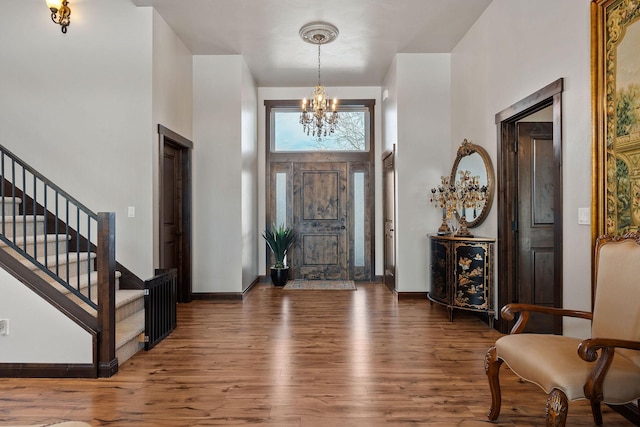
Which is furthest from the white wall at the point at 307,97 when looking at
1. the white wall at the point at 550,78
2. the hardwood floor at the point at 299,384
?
the hardwood floor at the point at 299,384

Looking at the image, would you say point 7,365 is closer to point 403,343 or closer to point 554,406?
point 403,343

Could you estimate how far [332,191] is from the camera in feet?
23.0

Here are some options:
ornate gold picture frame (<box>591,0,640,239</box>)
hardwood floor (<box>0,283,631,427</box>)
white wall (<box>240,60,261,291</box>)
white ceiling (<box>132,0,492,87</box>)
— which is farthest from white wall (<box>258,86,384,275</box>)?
ornate gold picture frame (<box>591,0,640,239</box>)

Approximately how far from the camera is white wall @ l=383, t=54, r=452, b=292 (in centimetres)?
549

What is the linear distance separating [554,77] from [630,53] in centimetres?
78

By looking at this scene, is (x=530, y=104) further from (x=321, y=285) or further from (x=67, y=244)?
(x=321, y=285)

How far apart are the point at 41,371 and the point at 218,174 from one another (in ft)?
10.5

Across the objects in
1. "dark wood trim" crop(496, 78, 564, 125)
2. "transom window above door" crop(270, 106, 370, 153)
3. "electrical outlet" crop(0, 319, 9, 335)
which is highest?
"transom window above door" crop(270, 106, 370, 153)

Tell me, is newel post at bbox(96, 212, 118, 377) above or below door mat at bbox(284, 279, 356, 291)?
above

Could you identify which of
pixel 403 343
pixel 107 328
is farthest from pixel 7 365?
pixel 403 343

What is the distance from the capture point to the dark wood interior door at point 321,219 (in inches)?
276

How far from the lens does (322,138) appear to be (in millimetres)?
7027

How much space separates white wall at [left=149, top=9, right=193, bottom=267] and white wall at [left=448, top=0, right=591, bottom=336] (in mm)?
3454

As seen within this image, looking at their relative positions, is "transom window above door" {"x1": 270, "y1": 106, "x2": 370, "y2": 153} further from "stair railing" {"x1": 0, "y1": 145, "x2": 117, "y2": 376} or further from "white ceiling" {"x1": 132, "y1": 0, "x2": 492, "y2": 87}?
"stair railing" {"x1": 0, "y1": 145, "x2": 117, "y2": 376}
